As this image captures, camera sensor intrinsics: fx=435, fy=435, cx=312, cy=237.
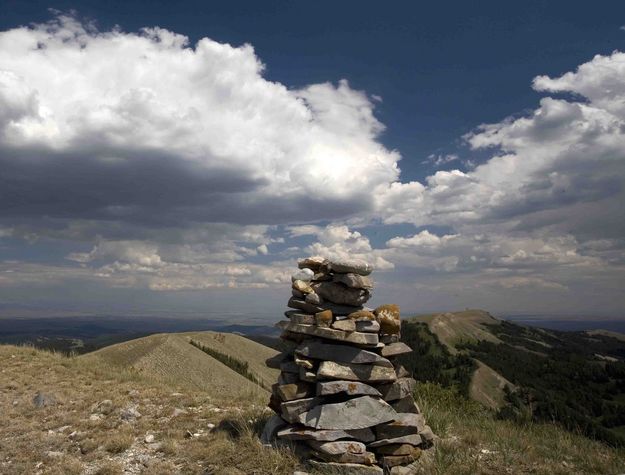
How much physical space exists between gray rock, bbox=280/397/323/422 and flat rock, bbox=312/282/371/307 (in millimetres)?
2540

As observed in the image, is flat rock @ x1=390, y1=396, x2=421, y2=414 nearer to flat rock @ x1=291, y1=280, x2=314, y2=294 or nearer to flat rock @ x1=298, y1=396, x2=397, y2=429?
flat rock @ x1=298, y1=396, x2=397, y2=429

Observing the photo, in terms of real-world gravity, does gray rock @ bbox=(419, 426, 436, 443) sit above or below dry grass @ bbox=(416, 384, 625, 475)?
above

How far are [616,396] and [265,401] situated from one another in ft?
644

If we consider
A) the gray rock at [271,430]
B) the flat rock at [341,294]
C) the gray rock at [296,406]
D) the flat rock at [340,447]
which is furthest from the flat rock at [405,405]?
the gray rock at [271,430]

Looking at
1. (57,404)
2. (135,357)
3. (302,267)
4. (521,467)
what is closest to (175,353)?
(135,357)

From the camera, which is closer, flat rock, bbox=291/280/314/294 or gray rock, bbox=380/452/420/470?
gray rock, bbox=380/452/420/470

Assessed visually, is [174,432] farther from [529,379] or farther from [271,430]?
[529,379]

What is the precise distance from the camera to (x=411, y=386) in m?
11.0

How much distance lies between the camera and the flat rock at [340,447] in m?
9.55

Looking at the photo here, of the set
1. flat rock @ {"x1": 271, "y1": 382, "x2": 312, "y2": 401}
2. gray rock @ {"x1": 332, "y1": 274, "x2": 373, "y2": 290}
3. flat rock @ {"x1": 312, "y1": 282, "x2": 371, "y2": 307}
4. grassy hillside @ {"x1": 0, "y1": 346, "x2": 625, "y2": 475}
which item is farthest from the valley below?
gray rock @ {"x1": 332, "y1": 274, "x2": 373, "y2": 290}

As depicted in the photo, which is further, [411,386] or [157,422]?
[157,422]

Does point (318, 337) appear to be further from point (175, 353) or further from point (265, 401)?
point (175, 353)

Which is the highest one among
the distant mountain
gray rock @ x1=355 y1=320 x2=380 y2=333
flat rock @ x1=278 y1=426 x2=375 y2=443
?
gray rock @ x1=355 y1=320 x2=380 y2=333

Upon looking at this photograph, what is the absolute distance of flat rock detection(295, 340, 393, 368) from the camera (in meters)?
10.7
